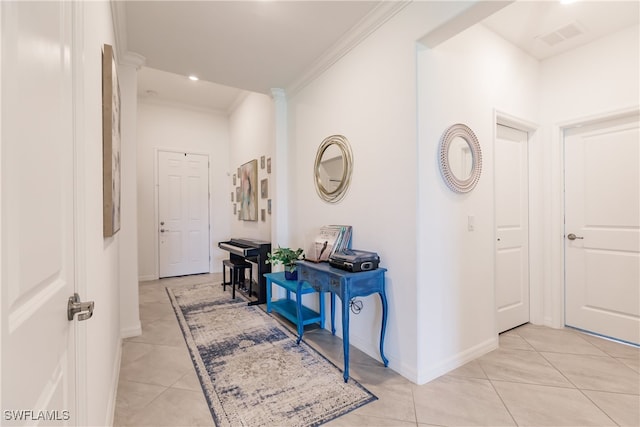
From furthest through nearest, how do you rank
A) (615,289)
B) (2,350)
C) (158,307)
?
1. (158,307)
2. (615,289)
3. (2,350)

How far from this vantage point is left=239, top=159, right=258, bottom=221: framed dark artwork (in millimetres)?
4588

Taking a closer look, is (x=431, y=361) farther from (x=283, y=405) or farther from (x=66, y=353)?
(x=66, y=353)

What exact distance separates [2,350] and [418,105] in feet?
7.00

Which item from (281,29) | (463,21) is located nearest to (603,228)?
(463,21)

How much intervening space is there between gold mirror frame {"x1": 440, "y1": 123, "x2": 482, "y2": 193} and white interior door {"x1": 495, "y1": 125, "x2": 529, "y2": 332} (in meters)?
0.58

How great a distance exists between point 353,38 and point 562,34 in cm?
188

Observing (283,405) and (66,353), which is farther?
(283,405)

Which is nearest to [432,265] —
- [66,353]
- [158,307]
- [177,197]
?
[66,353]

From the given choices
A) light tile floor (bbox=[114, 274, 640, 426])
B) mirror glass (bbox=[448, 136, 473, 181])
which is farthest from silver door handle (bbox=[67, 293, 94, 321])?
mirror glass (bbox=[448, 136, 473, 181])

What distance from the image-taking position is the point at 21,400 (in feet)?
1.70

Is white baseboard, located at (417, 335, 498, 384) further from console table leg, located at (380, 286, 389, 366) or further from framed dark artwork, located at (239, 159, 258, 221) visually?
framed dark artwork, located at (239, 159, 258, 221)

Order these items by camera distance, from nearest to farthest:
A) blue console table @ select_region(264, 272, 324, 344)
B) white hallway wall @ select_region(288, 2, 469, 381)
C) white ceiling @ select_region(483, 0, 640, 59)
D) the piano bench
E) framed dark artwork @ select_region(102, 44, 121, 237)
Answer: framed dark artwork @ select_region(102, 44, 121, 237) < white hallway wall @ select_region(288, 2, 469, 381) < white ceiling @ select_region(483, 0, 640, 59) < blue console table @ select_region(264, 272, 324, 344) < the piano bench

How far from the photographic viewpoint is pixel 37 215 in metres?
0.63

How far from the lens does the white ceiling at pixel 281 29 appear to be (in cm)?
214
